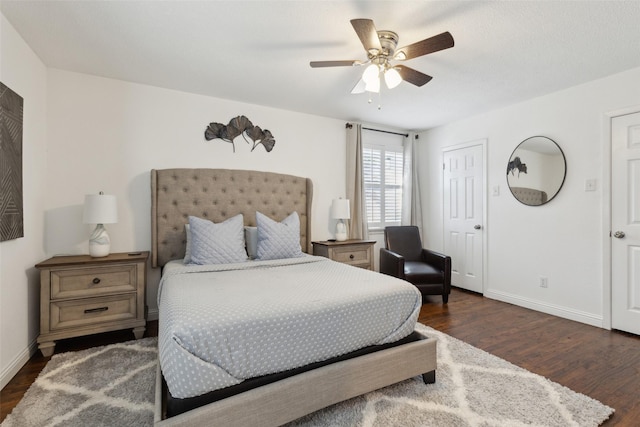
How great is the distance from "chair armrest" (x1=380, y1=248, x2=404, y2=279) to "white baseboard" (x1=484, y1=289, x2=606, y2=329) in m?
1.40

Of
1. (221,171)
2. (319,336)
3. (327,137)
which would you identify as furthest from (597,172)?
(221,171)

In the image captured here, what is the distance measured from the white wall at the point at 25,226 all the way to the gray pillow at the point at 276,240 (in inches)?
71.7

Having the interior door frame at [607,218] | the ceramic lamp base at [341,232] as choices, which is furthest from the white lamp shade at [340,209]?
the interior door frame at [607,218]

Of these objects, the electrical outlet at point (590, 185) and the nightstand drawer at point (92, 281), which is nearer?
the nightstand drawer at point (92, 281)

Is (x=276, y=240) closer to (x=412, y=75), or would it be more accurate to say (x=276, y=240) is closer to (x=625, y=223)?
(x=412, y=75)

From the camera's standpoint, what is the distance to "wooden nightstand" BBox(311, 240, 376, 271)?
3731 mm

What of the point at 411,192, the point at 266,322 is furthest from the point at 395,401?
the point at 411,192

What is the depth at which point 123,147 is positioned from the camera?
3.10m

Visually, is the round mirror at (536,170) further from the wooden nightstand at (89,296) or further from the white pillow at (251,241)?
the wooden nightstand at (89,296)

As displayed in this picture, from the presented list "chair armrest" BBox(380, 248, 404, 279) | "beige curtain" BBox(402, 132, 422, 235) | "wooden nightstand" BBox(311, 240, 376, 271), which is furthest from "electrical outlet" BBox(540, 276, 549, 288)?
"wooden nightstand" BBox(311, 240, 376, 271)

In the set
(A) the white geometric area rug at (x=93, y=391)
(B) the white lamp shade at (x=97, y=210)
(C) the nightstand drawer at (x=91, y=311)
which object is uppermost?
(B) the white lamp shade at (x=97, y=210)

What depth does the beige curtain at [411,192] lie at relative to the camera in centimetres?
498

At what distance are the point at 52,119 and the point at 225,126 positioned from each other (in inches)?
62.1

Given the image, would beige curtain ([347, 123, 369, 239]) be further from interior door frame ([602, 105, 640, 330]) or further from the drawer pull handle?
the drawer pull handle
